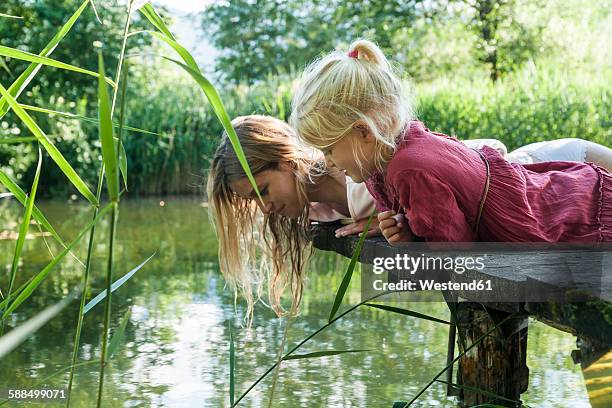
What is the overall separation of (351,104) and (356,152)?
0.12 meters

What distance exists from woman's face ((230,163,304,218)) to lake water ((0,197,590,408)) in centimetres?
54

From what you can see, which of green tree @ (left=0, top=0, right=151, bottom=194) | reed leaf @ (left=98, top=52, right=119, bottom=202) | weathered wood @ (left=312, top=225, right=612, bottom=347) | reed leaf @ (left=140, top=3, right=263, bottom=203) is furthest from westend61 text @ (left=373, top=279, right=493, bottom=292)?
green tree @ (left=0, top=0, right=151, bottom=194)

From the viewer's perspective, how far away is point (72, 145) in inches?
401

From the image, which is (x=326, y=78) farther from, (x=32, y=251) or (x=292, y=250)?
(x=32, y=251)

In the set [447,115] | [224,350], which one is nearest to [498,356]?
[224,350]

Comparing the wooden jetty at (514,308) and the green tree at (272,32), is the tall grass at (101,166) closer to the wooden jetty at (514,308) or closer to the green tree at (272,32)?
the wooden jetty at (514,308)

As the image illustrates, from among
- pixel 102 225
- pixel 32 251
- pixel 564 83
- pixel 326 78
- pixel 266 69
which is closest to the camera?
pixel 326 78

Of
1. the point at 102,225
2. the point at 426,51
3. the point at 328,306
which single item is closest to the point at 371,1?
the point at 426,51

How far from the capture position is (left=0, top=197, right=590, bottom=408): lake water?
2.97 metres

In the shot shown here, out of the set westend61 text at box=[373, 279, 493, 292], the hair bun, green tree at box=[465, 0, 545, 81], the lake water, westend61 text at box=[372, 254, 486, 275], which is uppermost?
green tree at box=[465, 0, 545, 81]

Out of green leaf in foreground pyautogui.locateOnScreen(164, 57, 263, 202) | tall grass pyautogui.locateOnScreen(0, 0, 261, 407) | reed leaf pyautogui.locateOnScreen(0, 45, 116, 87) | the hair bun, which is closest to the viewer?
tall grass pyautogui.locateOnScreen(0, 0, 261, 407)

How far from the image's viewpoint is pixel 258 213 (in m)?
3.19

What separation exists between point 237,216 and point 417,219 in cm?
95

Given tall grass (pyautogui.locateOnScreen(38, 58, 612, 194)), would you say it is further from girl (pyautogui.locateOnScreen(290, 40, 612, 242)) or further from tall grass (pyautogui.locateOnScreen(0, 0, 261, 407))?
tall grass (pyautogui.locateOnScreen(0, 0, 261, 407))
